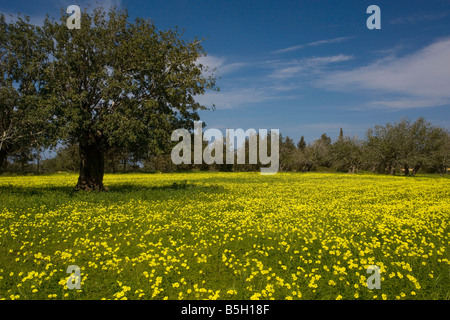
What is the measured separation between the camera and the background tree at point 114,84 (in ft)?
64.0

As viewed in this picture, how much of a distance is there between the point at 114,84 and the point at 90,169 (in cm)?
759

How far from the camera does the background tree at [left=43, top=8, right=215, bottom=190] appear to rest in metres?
19.5

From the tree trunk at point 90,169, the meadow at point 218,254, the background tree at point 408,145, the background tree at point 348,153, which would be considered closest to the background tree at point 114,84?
the tree trunk at point 90,169

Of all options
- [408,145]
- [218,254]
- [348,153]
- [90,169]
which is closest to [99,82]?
[90,169]

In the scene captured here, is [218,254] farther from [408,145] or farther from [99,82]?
[408,145]

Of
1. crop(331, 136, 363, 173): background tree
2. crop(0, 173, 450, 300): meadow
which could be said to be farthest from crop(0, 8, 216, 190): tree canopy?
crop(331, 136, 363, 173): background tree

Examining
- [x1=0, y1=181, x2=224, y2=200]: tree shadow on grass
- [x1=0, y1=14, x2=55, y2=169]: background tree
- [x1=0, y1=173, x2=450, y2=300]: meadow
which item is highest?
[x1=0, y1=14, x2=55, y2=169]: background tree

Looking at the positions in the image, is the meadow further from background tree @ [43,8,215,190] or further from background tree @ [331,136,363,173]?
background tree @ [331,136,363,173]

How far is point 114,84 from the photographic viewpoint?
19234mm

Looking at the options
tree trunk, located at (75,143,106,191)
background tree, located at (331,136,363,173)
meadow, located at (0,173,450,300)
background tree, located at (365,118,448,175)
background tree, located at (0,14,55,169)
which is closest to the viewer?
meadow, located at (0,173,450,300)
